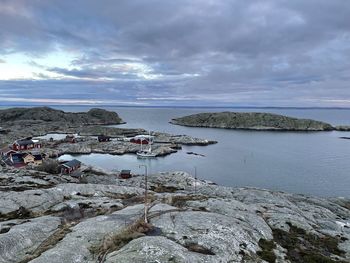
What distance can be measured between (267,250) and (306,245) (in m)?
6.10

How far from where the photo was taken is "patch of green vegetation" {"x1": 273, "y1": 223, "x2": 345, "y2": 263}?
24831mm

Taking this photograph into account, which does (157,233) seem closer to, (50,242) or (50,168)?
(50,242)

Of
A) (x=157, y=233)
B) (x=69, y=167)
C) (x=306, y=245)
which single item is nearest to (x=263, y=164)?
(x=69, y=167)

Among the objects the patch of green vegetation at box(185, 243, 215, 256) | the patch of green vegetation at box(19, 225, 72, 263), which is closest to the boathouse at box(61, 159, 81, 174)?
the patch of green vegetation at box(19, 225, 72, 263)

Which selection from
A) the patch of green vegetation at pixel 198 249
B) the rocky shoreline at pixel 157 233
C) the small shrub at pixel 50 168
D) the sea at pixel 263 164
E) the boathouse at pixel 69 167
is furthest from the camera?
the sea at pixel 263 164

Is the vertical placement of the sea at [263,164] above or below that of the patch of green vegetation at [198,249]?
below

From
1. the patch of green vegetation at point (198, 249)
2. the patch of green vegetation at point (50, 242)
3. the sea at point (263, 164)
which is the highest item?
the patch of green vegetation at point (198, 249)

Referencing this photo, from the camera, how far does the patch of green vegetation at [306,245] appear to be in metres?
24.8

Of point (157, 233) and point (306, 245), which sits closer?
point (157, 233)

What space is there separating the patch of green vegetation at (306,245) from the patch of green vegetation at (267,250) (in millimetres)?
1393

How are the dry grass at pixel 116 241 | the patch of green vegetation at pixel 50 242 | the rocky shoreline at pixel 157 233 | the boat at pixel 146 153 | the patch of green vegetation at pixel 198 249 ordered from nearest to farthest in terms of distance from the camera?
the rocky shoreline at pixel 157 233 < the dry grass at pixel 116 241 < the patch of green vegetation at pixel 198 249 < the patch of green vegetation at pixel 50 242 < the boat at pixel 146 153

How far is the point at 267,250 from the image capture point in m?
24.7

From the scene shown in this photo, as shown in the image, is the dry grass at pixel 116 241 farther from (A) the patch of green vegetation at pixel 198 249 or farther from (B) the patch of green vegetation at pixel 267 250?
(B) the patch of green vegetation at pixel 267 250

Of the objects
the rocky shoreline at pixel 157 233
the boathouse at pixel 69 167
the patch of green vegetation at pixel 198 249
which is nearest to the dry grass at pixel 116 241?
the rocky shoreline at pixel 157 233
